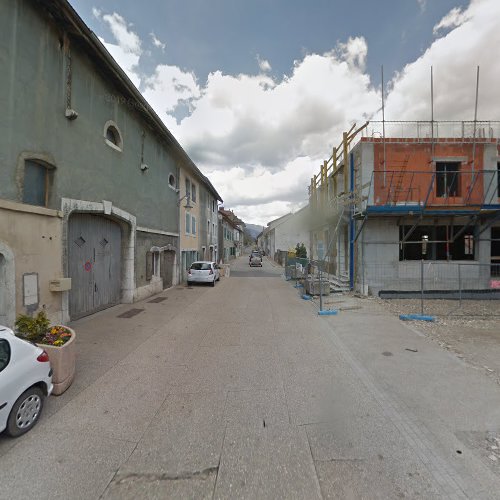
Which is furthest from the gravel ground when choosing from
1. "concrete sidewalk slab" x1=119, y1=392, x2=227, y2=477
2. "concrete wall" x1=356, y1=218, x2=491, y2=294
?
"concrete sidewalk slab" x1=119, y1=392, x2=227, y2=477

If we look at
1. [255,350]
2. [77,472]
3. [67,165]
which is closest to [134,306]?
[67,165]

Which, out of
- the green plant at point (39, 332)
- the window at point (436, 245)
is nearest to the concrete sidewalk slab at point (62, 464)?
the green plant at point (39, 332)

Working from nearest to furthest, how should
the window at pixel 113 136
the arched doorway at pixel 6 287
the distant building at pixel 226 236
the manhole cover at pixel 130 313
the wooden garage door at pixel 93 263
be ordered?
the arched doorway at pixel 6 287, the wooden garage door at pixel 93 263, the manhole cover at pixel 130 313, the window at pixel 113 136, the distant building at pixel 226 236

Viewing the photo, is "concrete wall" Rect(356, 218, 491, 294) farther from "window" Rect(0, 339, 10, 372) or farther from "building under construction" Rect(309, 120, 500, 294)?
"window" Rect(0, 339, 10, 372)

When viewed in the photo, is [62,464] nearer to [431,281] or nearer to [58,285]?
[58,285]

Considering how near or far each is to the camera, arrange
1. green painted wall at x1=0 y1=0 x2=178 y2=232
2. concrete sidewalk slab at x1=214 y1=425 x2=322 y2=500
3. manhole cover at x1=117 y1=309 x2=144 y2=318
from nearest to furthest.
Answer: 1. concrete sidewalk slab at x1=214 y1=425 x2=322 y2=500
2. green painted wall at x1=0 y1=0 x2=178 y2=232
3. manhole cover at x1=117 y1=309 x2=144 y2=318

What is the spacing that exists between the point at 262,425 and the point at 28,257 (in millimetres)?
5838

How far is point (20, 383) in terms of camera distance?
9.54 ft

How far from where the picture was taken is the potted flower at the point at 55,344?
12.2 feet

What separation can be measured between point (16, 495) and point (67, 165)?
22.1ft

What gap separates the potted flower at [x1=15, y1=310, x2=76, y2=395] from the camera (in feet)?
12.2

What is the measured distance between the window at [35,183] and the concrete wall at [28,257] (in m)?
0.31

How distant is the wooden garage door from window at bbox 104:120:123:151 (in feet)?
8.10

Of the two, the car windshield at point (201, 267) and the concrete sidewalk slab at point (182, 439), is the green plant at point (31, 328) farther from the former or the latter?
the car windshield at point (201, 267)
